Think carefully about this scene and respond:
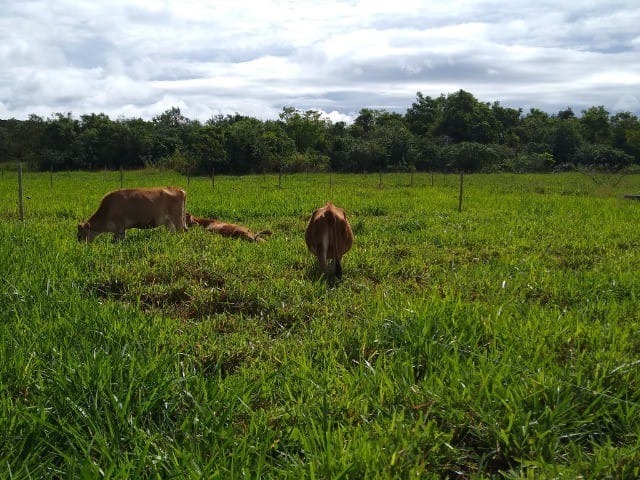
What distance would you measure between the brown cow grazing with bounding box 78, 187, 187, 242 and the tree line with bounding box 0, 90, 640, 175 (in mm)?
30475

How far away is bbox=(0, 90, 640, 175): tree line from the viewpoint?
42.4 meters

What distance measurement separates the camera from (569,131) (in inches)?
2197

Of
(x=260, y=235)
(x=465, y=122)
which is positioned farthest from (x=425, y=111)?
(x=260, y=235)

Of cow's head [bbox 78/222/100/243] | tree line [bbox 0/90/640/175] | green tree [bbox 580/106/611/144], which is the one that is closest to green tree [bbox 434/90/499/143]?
tree line [bbox 0/90/640/175]

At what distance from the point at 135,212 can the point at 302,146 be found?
4616cm

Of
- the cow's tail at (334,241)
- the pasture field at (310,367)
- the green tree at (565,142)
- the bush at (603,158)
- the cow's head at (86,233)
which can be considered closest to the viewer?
the pasture field at (310,367)

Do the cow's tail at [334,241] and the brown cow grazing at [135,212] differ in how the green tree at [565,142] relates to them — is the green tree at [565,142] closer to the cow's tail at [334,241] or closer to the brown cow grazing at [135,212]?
→ the brown cow grazing at [135,212]

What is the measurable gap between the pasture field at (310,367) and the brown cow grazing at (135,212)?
190cm

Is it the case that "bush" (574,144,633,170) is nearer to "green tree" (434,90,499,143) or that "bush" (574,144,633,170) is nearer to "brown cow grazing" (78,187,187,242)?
"green tree" (434,90,499,143)

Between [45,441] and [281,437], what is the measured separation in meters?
1.12

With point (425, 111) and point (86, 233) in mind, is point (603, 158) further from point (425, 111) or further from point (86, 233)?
point (86, 233)

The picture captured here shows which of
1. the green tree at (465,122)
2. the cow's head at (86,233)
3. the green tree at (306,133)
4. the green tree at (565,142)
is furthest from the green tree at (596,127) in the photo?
the cow's head at (86,233)

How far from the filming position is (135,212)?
30.3 ft

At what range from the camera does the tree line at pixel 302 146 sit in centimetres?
4241
